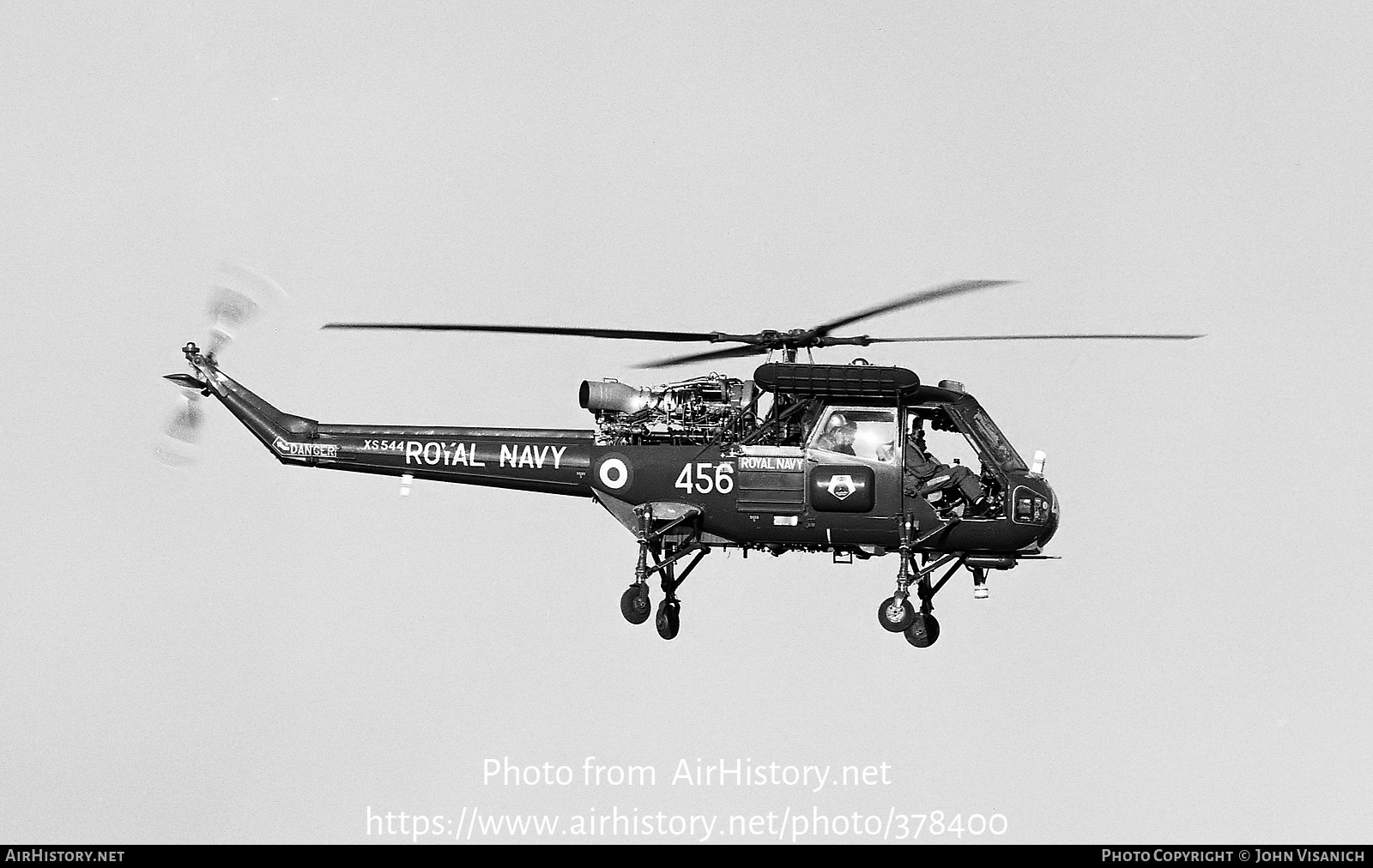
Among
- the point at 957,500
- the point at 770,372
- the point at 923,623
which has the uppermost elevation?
the point at 770,372

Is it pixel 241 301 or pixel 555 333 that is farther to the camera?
pixel 241 301

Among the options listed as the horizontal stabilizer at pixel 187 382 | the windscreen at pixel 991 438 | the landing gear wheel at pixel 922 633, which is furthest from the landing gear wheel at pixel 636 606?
the horizontal stabilizer at pixel 187 382

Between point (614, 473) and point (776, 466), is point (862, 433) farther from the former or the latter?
point (614, 473)

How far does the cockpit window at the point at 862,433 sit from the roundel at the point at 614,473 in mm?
2082

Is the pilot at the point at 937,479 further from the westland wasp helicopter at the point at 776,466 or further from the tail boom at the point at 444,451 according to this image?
the tail boom at the point at 444,451

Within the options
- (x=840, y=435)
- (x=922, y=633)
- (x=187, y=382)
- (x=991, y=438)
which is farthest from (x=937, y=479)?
(x=187, y=382)

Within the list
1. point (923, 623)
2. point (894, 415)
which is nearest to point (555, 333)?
point (894, 415)

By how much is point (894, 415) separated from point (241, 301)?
729 centimetres

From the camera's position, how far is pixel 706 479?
1812cm

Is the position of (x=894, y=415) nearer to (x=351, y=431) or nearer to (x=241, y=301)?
(x=351, y=431)

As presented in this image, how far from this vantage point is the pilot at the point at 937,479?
695 inches

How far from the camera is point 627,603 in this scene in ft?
59.4

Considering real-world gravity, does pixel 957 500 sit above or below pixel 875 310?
below

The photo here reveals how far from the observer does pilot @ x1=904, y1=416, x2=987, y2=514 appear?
1766 cm
